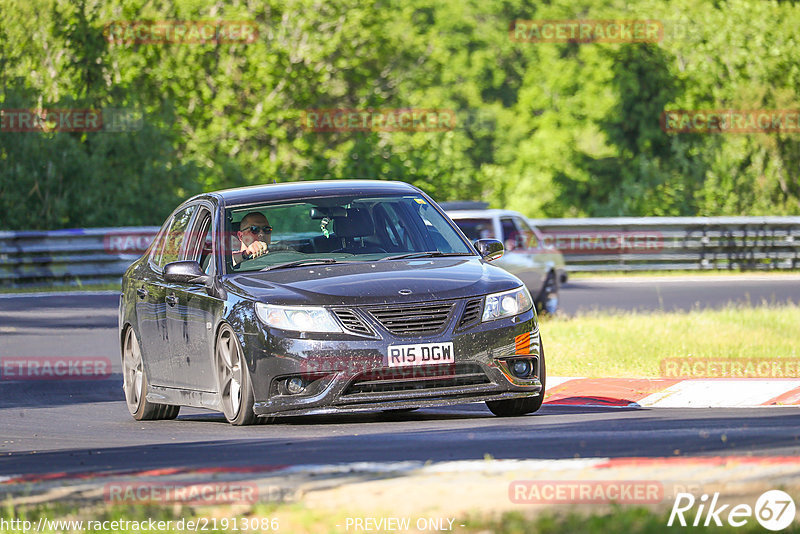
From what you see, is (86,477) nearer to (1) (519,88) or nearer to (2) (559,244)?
(2) (559,244)

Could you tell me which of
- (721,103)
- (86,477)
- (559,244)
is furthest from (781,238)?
(86,477)

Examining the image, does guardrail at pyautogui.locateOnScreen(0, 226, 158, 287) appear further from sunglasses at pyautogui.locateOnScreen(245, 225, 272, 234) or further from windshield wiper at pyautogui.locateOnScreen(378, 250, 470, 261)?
windshield wiper at pyautogui.locateOnScreen(378, 250, 470, 261)

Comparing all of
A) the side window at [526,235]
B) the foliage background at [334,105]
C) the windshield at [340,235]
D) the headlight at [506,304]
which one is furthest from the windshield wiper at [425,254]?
the foliage background at [334,105]

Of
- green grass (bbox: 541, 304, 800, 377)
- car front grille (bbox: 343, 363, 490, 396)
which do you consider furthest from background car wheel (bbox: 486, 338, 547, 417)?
green grass (bbox: 541, 304, 800, 377)

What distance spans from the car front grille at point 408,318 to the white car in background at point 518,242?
1057cm

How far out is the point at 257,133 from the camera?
42594mm

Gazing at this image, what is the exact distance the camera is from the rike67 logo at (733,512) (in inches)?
209

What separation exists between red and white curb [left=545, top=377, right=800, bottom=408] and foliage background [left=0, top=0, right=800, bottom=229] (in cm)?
1917

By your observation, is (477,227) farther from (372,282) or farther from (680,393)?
(372,282)

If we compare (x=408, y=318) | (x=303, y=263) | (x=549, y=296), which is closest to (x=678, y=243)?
(x=549, y=296)

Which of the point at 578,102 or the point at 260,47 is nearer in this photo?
the point at 260,47

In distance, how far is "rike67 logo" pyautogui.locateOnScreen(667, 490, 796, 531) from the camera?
530 cm

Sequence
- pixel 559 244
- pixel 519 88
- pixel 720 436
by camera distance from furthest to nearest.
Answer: pixel 519 88 < pixel 559 244 < pixel 720 436

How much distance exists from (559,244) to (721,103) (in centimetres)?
Result: 1501
